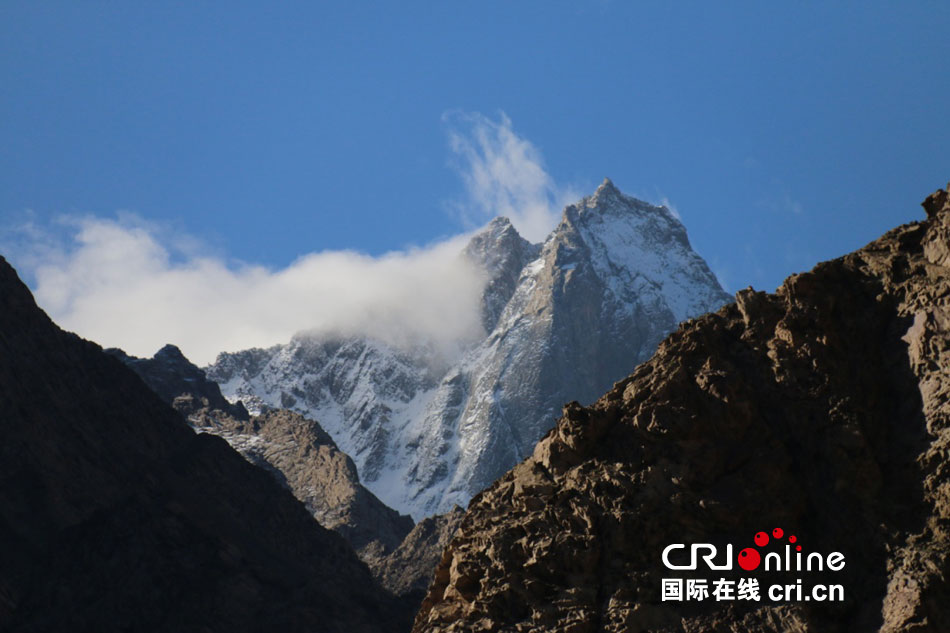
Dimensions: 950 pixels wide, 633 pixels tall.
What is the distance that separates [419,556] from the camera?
158625mm

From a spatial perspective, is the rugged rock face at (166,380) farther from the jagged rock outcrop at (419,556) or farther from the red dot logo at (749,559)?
the red dot logo at (749,559)

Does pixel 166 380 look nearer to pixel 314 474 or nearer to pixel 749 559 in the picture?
pixel 314 474

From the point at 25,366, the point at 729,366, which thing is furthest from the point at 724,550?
the point at 25,366

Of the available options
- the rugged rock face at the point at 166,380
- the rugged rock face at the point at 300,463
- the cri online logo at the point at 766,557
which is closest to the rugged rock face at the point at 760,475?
the cri online logo at the point at 766,557

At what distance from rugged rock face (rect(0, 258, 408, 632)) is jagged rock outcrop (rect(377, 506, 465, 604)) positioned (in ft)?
74.6

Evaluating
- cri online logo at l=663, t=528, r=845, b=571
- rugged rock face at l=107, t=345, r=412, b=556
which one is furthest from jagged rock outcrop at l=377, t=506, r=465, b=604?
cri online logo at l=663, t=528, r=845, b=571

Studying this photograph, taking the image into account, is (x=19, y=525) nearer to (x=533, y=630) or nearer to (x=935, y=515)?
(x=533, y=630)

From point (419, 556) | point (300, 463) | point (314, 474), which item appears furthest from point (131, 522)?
point (300, 463)

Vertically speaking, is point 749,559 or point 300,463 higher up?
point 300,463

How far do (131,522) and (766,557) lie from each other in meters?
77.6

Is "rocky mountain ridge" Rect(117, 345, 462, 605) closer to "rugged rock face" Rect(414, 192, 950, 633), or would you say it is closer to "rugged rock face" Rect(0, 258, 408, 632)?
"rugged rock face" Rect(0, 258, 408, 632)

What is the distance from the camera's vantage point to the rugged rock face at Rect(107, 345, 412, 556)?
180500 millimetres

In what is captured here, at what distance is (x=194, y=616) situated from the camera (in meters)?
96.0

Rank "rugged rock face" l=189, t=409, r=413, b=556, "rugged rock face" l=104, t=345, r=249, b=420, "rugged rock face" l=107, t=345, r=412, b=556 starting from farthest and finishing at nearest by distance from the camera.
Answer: "rugged rock face" l=104, t=345, r=249, b=420 → "rugged rock face" l=107, t=345, r=412, b=556 → "rugged rock face" l=189, t=409, r=413, b=556
